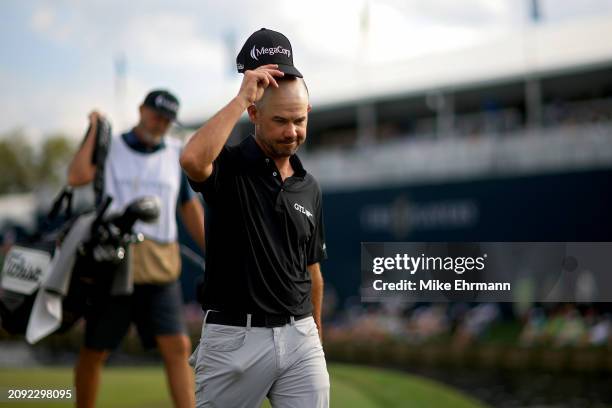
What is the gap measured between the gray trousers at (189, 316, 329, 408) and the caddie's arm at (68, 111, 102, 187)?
1.97 metres

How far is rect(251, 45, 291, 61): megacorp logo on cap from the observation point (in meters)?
3.29

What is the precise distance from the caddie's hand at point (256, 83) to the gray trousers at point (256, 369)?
736mm

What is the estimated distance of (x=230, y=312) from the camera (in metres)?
3.20

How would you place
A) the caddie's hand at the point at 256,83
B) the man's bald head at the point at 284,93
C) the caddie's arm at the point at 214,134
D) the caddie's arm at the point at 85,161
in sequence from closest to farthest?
the caddie's arm at the point at 214,134 → the caddie's hand at the point at 256,83 → the man's bald head at the point at 284,93 → the caddie's arm at the point at 85,161

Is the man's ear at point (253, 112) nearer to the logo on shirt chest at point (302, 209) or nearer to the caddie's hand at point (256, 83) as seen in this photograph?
the caddie's hand at point (256, 83)

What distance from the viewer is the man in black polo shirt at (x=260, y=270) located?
3.16m

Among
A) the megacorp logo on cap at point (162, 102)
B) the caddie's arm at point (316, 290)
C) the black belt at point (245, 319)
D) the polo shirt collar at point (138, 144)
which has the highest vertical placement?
the megacorp logo on cap at point (162, 102)

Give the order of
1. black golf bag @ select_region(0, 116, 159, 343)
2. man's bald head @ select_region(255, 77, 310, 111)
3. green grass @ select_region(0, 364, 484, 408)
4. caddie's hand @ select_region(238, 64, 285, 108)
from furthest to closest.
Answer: green grass @ select_region(0, 364, 484, 408)
black golf bag @ select_region(0, 116, 159, 343)
man's bald head @ select_region(255, 77, 310, 111)
caddie's hand @ select_region(238, 64, 285, 108)

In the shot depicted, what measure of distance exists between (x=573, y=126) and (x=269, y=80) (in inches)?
562

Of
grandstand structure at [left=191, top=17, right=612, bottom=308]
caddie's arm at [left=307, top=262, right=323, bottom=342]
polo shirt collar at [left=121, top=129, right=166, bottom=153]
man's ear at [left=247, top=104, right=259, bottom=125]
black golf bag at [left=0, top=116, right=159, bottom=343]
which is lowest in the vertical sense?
caddie's arm at [left=307, top=262, right=323, bottom=342]

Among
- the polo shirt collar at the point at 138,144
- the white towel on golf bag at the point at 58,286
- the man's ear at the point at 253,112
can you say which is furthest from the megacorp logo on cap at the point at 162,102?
the man's ear at the point at 253,112

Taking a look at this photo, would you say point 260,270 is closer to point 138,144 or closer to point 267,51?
point 267,51

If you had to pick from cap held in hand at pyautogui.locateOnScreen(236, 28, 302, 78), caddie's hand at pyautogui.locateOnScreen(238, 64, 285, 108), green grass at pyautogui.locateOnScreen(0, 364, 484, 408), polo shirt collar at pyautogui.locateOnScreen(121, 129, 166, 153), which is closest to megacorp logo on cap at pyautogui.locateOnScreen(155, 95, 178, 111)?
polo shirt collar at pyautogui.locateOnScreen(121, 129, 166, 153)

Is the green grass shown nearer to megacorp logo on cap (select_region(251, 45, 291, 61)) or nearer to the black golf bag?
the black golf bag
